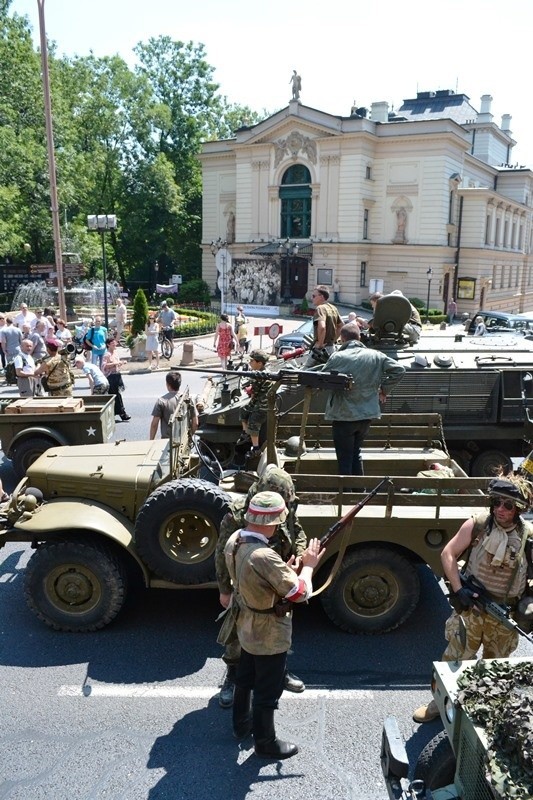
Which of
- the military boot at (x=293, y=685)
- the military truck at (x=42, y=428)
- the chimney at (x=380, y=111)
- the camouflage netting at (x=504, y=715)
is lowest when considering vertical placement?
the military boot at (x=293, y=685)

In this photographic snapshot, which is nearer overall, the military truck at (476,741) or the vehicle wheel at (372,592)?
the military truck at (476,741)

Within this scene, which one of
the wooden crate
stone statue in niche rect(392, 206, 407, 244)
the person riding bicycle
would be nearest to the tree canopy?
the person riding bicycle

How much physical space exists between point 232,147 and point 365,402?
42.5m

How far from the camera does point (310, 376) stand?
658cm

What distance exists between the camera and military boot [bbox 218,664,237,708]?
17.1ft

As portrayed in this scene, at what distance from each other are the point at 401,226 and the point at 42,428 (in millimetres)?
37721

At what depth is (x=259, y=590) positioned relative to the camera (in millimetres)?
4273

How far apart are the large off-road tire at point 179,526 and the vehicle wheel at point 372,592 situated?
1.07 metres

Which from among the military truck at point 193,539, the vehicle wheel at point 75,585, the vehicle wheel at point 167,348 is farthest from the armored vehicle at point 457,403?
the vehicle wheel at point 167,348

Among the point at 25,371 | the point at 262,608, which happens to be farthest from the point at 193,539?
the point at 25,371

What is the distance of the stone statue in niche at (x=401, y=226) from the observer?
44.3m

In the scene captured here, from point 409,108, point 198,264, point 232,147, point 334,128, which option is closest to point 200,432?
point 334,128

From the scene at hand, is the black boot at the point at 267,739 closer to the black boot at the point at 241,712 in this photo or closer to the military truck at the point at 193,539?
the black boot at the point at 241,712

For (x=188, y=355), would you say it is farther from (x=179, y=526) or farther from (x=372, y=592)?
(x=372, y=592)
